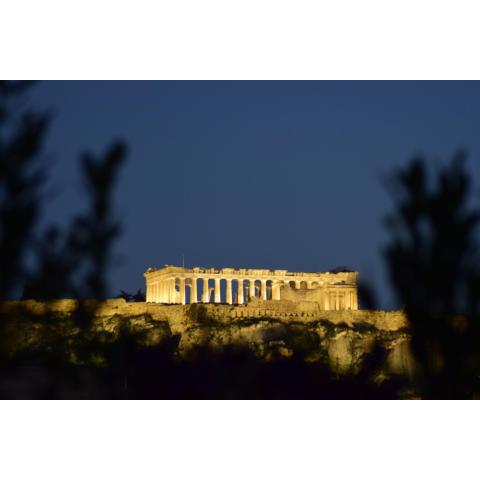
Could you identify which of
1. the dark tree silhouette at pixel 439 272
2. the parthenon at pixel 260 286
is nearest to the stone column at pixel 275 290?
the parthenon at pixel 260 286

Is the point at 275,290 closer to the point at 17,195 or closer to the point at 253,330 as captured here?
the point at 253,330

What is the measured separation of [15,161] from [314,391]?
56.1ft

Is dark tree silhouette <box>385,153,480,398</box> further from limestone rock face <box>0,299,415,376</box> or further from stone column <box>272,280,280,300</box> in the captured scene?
stone column <box>272,280,280,300</box>

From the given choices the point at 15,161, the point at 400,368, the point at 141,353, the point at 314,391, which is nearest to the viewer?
the point at 15,161

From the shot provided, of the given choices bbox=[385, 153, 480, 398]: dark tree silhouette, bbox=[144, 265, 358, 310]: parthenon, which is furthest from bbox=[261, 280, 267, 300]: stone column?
bbox=[385, 153, 480, 398]: dark tree silhouette

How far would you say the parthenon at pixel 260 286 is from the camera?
56.2 metres

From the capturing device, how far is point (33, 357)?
35.7m

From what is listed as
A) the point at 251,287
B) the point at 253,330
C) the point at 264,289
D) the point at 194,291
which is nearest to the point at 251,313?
the point at 253,330

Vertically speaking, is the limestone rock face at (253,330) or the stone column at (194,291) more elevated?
the stone column at (194,291)

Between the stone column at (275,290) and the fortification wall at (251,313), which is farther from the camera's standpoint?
the stone column at (275,290)

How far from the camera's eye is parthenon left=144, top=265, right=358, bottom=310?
2211 inches

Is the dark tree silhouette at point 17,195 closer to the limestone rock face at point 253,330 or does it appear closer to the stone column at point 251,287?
the limestone rock face at point 253,330

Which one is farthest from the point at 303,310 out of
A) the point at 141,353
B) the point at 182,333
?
the point at 141,353

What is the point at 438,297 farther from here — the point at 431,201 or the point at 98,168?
the point at 98,168
